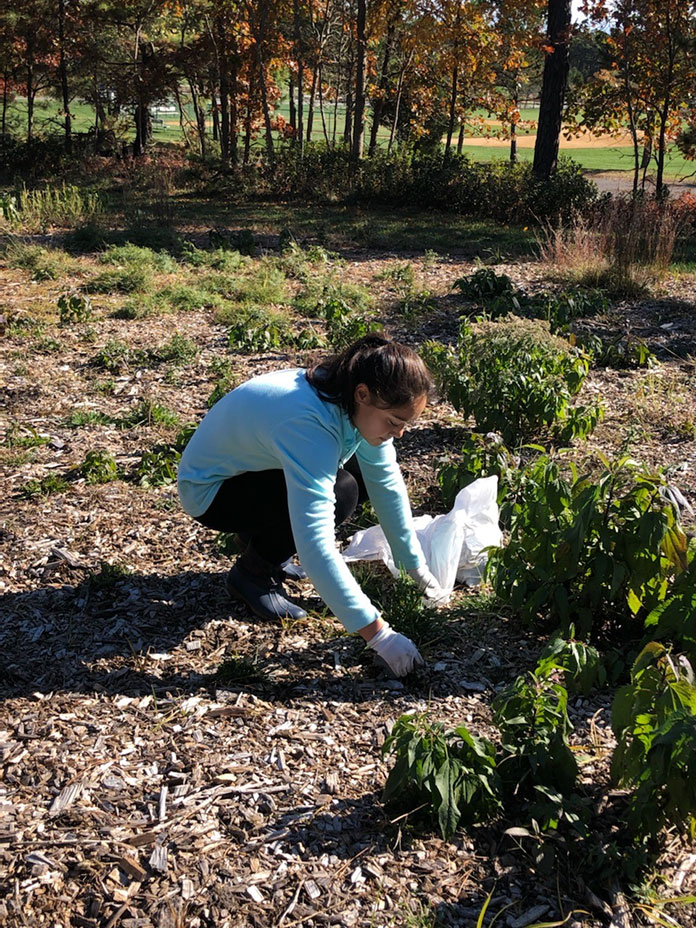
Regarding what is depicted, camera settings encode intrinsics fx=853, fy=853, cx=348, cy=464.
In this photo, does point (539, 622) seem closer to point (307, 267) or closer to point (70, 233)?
point (307, 267)

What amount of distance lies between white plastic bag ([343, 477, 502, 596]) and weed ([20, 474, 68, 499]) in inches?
59.0

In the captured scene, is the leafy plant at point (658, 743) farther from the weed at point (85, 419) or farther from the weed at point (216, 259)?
the weed at point (216, 259)

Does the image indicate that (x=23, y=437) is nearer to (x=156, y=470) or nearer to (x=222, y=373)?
(x=156, y=470)

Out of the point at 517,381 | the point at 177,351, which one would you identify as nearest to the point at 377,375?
the point at 517,381

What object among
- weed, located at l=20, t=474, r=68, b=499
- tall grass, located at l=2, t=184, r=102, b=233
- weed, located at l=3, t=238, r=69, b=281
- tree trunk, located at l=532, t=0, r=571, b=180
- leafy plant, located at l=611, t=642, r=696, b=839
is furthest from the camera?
tree trunk, located at l=532, t=0, r=571, b=180

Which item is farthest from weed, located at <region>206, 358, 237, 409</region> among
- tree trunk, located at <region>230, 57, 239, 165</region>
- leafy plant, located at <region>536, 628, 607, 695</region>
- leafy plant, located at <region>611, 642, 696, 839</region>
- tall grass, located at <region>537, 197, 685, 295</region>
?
tree trunk, located at <region>230, 57, 239, 165</region>

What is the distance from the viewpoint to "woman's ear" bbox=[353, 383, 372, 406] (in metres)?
2.52

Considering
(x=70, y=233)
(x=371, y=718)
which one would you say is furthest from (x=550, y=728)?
(x=70, y=233)

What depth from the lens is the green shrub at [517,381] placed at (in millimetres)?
4219

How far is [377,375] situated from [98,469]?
214 centimetres

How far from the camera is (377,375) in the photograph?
2.50 m

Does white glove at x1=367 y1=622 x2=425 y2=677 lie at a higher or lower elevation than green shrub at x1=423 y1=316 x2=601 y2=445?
lower

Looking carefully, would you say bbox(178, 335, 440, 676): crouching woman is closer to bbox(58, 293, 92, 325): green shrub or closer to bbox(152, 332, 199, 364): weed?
bbox(152, 332, 199, 364): weed

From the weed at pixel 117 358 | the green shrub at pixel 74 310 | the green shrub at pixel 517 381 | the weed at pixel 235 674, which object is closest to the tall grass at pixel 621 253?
the green shrub at pixel 517 381
